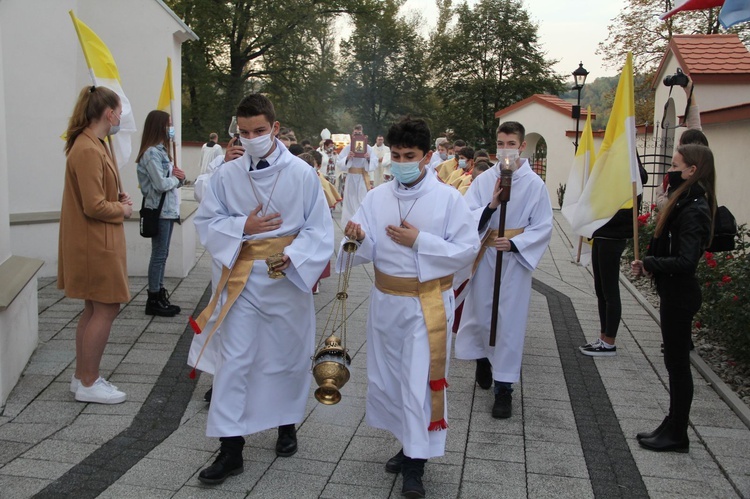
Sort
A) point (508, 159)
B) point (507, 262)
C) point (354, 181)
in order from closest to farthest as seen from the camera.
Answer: point (508, 159) < point (507, 262) < point (354, 181)

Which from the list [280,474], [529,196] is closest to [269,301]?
[280,474]

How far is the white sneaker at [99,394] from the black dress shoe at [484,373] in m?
2.56

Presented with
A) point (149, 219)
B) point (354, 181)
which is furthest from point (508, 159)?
point (354, 181)

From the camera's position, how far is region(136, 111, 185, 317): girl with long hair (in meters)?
7.06

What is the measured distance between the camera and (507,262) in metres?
5.58

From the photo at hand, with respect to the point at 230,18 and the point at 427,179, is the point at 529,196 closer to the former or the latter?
the point at 427,179

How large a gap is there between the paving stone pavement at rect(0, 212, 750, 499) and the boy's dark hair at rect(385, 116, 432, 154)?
5.89 feet

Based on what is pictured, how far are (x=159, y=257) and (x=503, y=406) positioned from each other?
12.3 ft

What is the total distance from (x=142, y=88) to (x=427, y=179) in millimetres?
6402

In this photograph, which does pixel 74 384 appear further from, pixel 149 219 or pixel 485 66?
pixel 485 66

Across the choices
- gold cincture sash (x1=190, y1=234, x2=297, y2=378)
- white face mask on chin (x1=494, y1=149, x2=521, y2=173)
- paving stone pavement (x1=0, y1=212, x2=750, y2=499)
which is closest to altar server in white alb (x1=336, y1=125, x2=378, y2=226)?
paving stone pavement (x1=0, y1=212, x2=750, y2=499)

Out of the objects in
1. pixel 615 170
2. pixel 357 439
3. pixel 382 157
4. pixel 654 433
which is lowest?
pixel 357 439

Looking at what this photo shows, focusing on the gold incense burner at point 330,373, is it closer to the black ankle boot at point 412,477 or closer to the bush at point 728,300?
the black ankle boot at point 412,477

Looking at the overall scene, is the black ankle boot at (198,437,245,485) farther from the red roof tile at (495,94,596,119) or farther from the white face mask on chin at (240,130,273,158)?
the red roof tile at (495,94,596,119)
